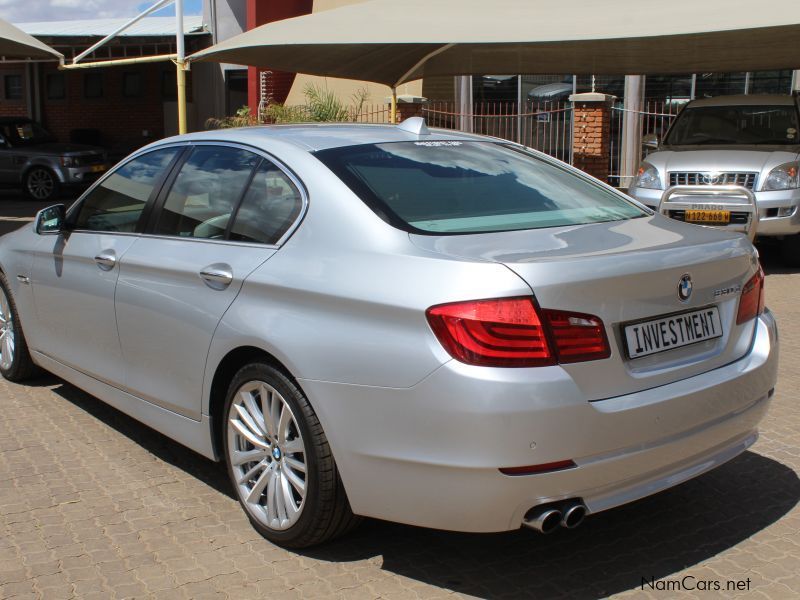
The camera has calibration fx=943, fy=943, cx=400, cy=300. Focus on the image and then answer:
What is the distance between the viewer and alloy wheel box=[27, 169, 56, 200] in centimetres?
1973

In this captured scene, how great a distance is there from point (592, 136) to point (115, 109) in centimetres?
1485

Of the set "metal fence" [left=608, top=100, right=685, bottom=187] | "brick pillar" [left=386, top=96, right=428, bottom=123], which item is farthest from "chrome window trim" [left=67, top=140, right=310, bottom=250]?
"metal fence" [left=608, top=100, right=685, bottom=187]

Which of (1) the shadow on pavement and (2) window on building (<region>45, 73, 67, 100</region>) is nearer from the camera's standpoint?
(1) the shadow on pavement

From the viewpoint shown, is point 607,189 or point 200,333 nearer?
point 200,333

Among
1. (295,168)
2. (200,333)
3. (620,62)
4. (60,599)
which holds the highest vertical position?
(620,62)

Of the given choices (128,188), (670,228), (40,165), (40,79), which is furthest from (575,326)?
(40,79)

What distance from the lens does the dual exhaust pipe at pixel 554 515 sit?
310cm

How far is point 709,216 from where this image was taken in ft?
34.2

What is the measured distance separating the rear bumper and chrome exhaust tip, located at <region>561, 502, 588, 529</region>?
4 centimetres

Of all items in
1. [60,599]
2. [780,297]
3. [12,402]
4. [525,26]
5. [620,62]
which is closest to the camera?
[60,599]

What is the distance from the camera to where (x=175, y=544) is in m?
3.83

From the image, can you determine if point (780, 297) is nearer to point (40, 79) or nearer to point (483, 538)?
Result: point (483, 538)

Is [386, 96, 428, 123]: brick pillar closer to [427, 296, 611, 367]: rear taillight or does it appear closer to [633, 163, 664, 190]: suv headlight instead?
[633, 163, 664, 190]: suv headlight

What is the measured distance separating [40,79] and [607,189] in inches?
999
